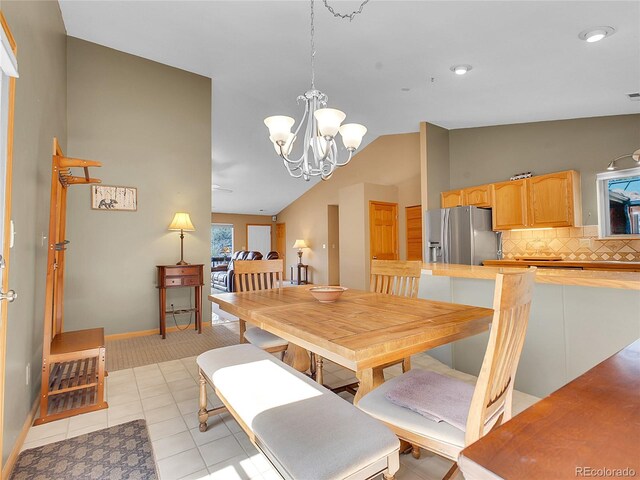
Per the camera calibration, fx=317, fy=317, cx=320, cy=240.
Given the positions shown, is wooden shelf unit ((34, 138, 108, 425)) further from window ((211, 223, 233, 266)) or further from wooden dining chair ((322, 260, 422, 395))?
window ((211, 223, 233, 266))

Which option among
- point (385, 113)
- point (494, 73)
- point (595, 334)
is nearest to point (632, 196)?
point (494, 73)

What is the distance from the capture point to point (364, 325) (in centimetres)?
139

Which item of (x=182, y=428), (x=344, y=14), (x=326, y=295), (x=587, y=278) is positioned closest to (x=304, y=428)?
(x=326, y=295)

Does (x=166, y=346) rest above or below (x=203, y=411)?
below

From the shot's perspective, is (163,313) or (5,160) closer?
(5,160)

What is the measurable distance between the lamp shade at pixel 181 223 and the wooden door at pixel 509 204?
4.31 meters

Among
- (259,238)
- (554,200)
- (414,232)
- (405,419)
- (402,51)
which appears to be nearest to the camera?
(405,419)

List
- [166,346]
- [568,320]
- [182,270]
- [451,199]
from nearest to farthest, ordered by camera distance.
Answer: [568,320] → [166,346] → [182,270] → [451,199]

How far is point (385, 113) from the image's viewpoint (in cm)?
506

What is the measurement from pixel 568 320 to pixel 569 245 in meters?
2.91

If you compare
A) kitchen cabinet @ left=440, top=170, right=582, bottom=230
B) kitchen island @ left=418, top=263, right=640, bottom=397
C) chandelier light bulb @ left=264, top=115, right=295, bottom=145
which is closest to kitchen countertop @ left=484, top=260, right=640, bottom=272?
kitchen cabinet @ left=440, top=170, right=582, bottom=230

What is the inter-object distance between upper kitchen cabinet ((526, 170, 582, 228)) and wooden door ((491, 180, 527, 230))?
8 centimetres

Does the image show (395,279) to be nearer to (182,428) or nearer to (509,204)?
(182,428)

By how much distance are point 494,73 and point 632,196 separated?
7.52ft
